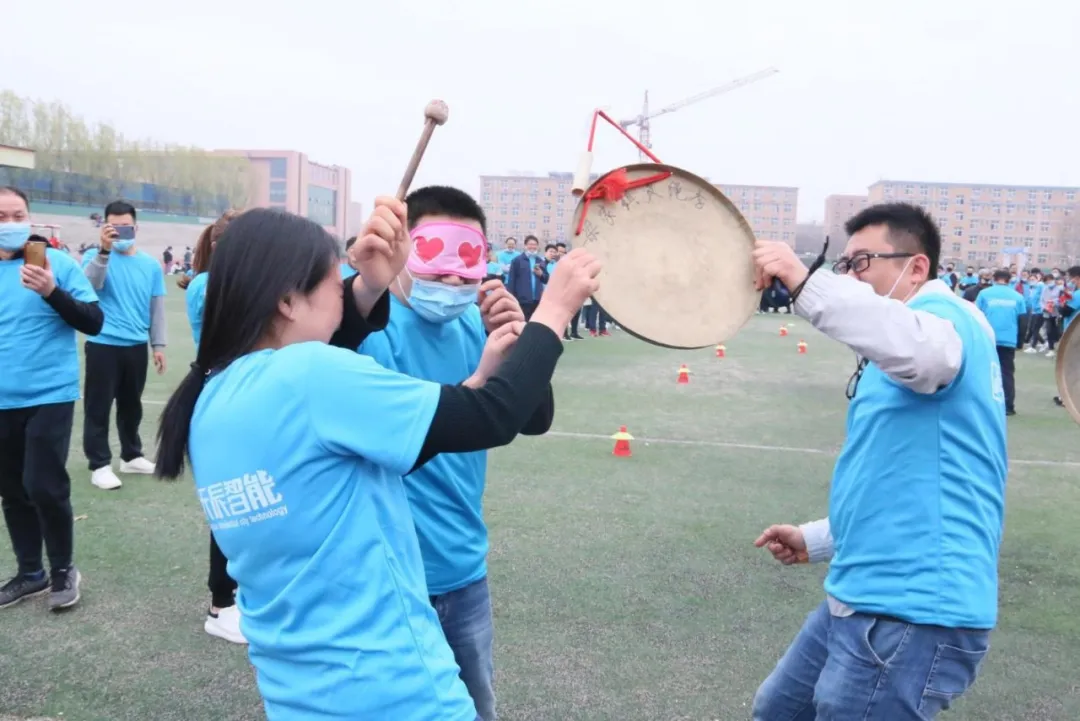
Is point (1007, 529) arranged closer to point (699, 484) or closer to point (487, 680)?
point (699, 484)

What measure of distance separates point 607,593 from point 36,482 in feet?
9.83

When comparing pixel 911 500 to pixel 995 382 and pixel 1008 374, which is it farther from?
pixel 1008 374

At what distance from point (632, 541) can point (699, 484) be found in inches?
61.7

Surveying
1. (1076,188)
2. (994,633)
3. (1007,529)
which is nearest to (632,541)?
(994,633)

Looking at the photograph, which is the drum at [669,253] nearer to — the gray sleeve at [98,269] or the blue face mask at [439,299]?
the blue face mask at [439,299]

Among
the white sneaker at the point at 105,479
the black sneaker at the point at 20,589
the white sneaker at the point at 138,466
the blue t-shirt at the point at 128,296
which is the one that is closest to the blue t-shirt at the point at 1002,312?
the blue t-shirt at the point at 128,296

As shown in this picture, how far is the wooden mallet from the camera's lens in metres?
1.98

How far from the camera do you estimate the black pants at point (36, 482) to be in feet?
Answer: 14.4

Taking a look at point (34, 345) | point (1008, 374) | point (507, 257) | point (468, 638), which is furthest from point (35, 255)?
point (507, 257)

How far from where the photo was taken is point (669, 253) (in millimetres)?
2189

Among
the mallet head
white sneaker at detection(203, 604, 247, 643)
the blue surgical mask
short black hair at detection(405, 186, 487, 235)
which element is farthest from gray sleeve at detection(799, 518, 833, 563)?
the blue surgical mask

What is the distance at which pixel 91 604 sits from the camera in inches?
174

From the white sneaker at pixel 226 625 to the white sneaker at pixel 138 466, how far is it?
3.07m

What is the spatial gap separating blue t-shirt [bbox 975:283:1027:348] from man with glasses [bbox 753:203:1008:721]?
1020 centimetres
